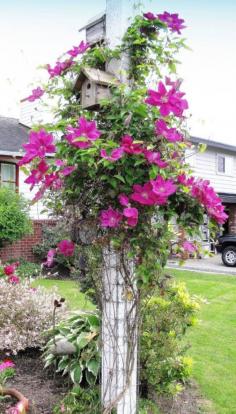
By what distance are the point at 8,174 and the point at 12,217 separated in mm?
2695

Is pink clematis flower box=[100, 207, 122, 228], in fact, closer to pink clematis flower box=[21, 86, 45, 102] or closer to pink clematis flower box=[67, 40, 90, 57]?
pink clematis flower box=[21, 86, 45, 102]

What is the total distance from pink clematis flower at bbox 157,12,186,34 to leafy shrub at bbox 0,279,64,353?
289 centimetres

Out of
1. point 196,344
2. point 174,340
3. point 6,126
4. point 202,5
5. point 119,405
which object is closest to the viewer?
point 119,405

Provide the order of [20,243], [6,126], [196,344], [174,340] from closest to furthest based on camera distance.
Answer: [174,340]
[196,344]
[20,243]
[6,126]

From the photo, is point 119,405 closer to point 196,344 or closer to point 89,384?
point 89,384

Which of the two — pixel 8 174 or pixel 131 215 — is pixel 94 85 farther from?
pixel 8 174

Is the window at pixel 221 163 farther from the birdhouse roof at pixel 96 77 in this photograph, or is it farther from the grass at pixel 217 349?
the birdhouse roof at pixel 96 77

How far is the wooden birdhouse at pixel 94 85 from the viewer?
2.64 meters

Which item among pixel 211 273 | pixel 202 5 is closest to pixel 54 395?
pixel 202 5

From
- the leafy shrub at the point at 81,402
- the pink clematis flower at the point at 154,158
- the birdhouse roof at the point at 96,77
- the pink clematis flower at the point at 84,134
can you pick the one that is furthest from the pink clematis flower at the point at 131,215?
the leafy shrub at the point at 81,402

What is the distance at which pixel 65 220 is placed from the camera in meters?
2.68

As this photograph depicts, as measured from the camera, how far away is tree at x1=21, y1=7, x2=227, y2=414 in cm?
231

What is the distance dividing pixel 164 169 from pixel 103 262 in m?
0.78

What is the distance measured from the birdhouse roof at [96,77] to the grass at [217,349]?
2.08 meters
